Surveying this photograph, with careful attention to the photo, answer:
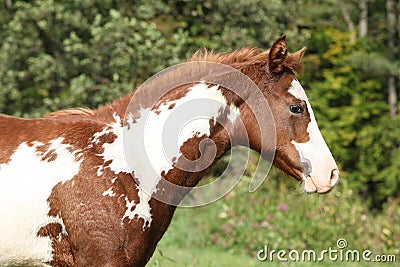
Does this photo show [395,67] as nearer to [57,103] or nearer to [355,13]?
[355,13]

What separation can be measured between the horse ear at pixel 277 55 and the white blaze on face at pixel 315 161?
0.62ft

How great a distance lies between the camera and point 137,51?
541 inches

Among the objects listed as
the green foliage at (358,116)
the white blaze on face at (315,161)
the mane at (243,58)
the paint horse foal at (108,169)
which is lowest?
the green foliage at (358,116)

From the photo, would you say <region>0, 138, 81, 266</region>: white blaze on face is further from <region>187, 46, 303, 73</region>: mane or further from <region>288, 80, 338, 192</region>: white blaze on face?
<region>288, 80, 338, 192</region>: white blaze on face

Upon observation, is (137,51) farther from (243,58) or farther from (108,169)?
(108,169)

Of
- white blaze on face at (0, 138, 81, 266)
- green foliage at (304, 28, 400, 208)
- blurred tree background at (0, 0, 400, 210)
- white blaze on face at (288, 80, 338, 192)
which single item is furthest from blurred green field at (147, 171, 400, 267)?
green foliage at (304, 28, 400, 208)

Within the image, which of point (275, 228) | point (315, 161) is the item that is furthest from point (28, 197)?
point (275, 228)

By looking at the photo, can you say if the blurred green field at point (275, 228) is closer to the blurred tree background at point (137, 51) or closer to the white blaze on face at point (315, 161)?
the blurred tree background at point (137, 51)

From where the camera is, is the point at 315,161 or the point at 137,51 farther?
the point at 137,51

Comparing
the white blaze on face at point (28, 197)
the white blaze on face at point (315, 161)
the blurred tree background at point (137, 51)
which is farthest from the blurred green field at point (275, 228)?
the white blaze on face at point (28, 197)

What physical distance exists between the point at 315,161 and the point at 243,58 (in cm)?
90

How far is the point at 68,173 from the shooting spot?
420 cm

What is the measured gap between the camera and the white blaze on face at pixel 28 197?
410cm

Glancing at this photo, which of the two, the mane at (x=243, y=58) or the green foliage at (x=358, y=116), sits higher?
the mane at (x=243, y=58)
